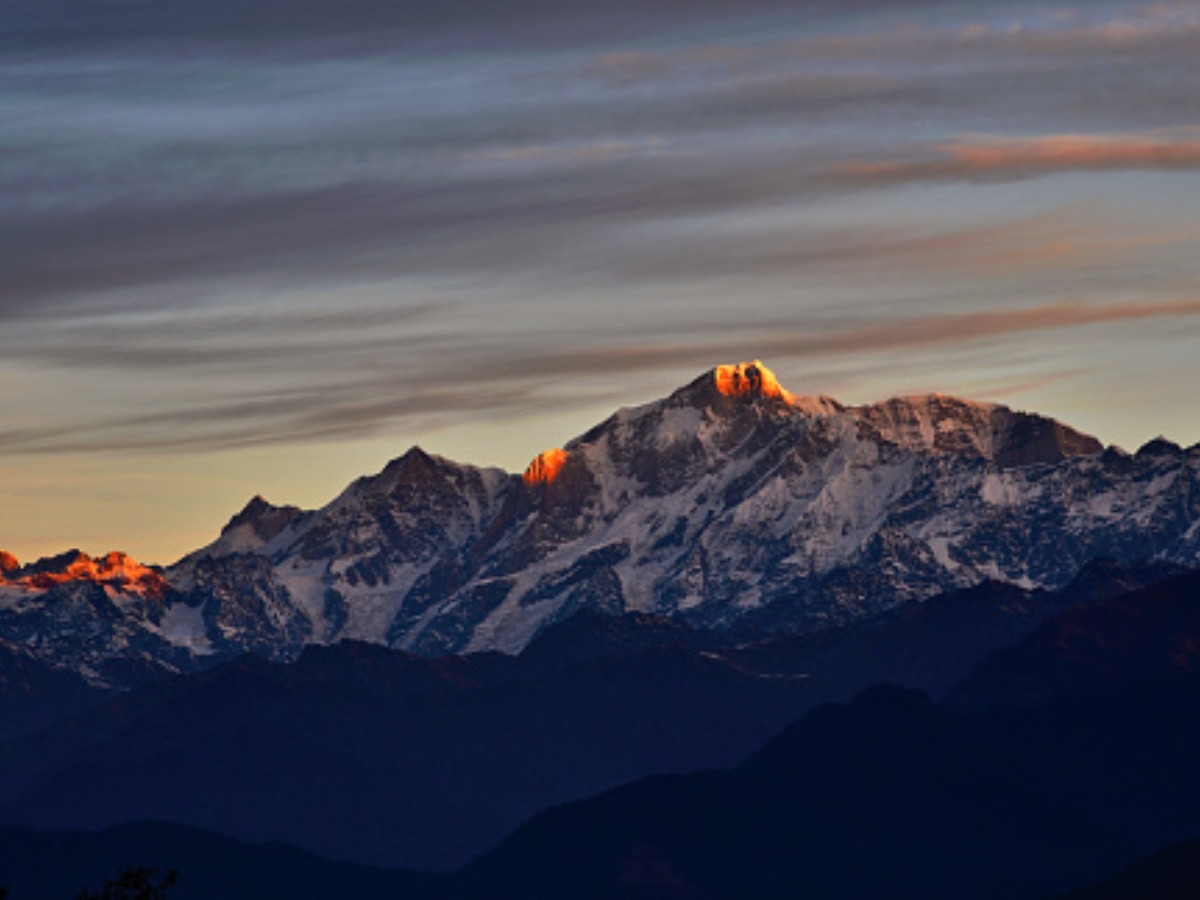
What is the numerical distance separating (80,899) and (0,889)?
10.9 meters

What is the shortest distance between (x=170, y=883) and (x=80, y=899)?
362 centimetres

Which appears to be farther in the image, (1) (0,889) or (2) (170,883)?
(1) (0,889)

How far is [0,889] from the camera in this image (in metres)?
155

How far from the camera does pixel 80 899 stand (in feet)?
477

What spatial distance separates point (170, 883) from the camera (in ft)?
478

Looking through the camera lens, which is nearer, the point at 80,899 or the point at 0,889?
the point at 80,899

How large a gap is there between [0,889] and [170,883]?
12.7 meters
